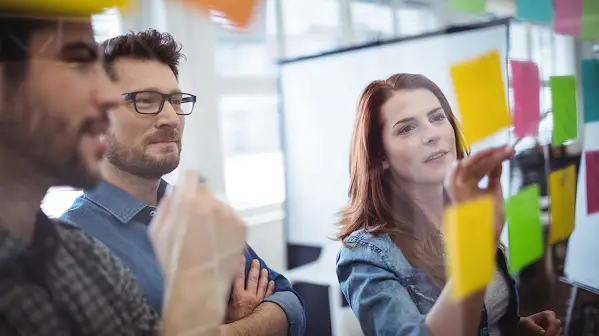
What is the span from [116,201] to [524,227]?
770 mm

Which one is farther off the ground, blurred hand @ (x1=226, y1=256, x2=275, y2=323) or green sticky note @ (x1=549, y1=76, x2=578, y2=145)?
green sticky note @ (x1=549, y1=76, x2=578, y2=145)

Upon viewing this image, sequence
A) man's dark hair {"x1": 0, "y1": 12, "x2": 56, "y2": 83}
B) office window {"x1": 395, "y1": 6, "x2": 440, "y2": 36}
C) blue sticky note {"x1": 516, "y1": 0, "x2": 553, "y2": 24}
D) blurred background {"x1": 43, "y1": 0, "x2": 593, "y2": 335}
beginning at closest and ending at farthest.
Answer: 1. man's dark hair {"x1": 0, "y1": 12, "x2": 56, "y2": 83}
2. blurred background {"x1": 43, "y1": 0, "x2": 593, "y2": 335}
3. office window {"x1": 395, "y1": 6, "x2": 440, "y2": 36}
4. blue sticky note {"x1": 516, "y1": 0, "x2": 553, "y2": 24}

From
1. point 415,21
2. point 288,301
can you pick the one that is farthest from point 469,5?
point 288,301

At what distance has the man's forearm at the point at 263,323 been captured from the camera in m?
0.71

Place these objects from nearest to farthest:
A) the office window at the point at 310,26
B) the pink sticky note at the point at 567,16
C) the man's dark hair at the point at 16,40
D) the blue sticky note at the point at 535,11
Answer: the man's dark hair at the point at 16,40 → the office window at the point at 310,26 → the blue sticky note at the point at 535,11 → the pink sticky note at the point at 567,16

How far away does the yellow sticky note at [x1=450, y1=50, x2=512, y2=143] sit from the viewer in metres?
0.90

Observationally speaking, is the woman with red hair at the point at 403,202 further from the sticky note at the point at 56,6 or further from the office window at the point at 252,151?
the sticky note at the point at 56,6

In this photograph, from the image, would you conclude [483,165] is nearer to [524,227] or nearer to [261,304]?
[524,227]

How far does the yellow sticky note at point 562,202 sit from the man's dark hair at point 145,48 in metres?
0.85

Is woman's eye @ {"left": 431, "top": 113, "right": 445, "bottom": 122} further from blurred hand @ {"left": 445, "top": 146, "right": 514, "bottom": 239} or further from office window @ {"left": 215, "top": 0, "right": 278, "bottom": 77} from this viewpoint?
office window @ {"left": 215, "top": 0, "right": 278, "bottom": 77}

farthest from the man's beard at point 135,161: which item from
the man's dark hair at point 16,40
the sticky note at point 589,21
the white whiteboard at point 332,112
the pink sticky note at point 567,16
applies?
the sticky note at point 589,21

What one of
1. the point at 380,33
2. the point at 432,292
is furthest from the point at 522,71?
the point at 432,292

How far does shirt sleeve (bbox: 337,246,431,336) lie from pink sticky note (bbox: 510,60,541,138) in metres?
0.37

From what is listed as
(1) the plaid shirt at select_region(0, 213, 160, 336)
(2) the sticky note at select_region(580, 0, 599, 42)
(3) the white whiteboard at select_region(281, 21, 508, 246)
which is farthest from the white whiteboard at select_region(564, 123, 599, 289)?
(1) the plaid shirt at select_region(0, 213, 160, 336)
